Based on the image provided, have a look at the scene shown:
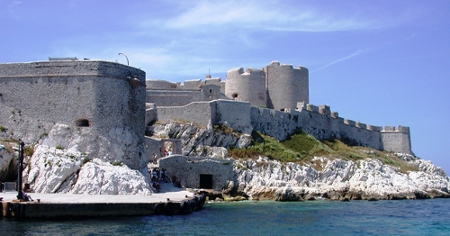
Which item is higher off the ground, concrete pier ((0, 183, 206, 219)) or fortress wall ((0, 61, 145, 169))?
fortress wall ((0, 61, 145, 169))

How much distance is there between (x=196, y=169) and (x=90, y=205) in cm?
1266

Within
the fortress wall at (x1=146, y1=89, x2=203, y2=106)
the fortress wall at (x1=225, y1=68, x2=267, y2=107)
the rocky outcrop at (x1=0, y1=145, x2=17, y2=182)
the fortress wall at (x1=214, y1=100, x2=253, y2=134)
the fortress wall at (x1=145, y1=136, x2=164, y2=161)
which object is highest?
the fortress wall at (x1=225, y1=68, x2=267, y2=107)

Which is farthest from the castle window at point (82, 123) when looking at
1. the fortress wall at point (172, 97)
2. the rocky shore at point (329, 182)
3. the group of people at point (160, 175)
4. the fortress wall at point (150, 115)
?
the fortress wall at point (172, 97)

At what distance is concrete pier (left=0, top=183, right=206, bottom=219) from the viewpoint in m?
19.5

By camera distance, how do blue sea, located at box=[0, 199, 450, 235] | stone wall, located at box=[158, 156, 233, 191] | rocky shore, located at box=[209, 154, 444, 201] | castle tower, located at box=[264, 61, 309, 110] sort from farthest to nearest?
castle tower, located at box=[264, 61, 309, 110], rocky shore, located at box=[209, 154, 444, 201], stone wall, located at box=[158, 156, 233, 191], blue sea, located at box=[0, 199, 450, 235]

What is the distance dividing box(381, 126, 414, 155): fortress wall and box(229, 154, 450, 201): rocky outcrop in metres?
10.3

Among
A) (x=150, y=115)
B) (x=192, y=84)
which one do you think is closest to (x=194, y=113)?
(x=150, y=115)

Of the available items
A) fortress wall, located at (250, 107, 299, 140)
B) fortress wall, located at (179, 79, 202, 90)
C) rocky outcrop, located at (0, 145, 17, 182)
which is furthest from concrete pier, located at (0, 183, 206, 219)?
fortress wall, located at (179, 79, 202, 90)

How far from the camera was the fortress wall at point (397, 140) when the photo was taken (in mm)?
Result: 53250

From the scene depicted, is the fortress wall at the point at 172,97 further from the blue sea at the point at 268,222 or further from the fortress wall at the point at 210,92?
the blue sea at the point at 268,222

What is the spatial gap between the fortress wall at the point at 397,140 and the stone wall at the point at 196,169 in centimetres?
2553

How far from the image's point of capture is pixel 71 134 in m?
26.1

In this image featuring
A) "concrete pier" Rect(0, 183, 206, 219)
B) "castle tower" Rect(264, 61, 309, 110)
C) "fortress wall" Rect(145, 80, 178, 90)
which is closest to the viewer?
"concrete pier" Rect(0, 183, 206, 219)

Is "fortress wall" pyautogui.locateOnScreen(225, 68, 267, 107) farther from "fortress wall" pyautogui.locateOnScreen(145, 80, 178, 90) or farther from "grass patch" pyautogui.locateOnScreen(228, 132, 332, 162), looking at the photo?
"fortress wall" pyautogui.locateOnScreen(145, 80, 178, 90)
